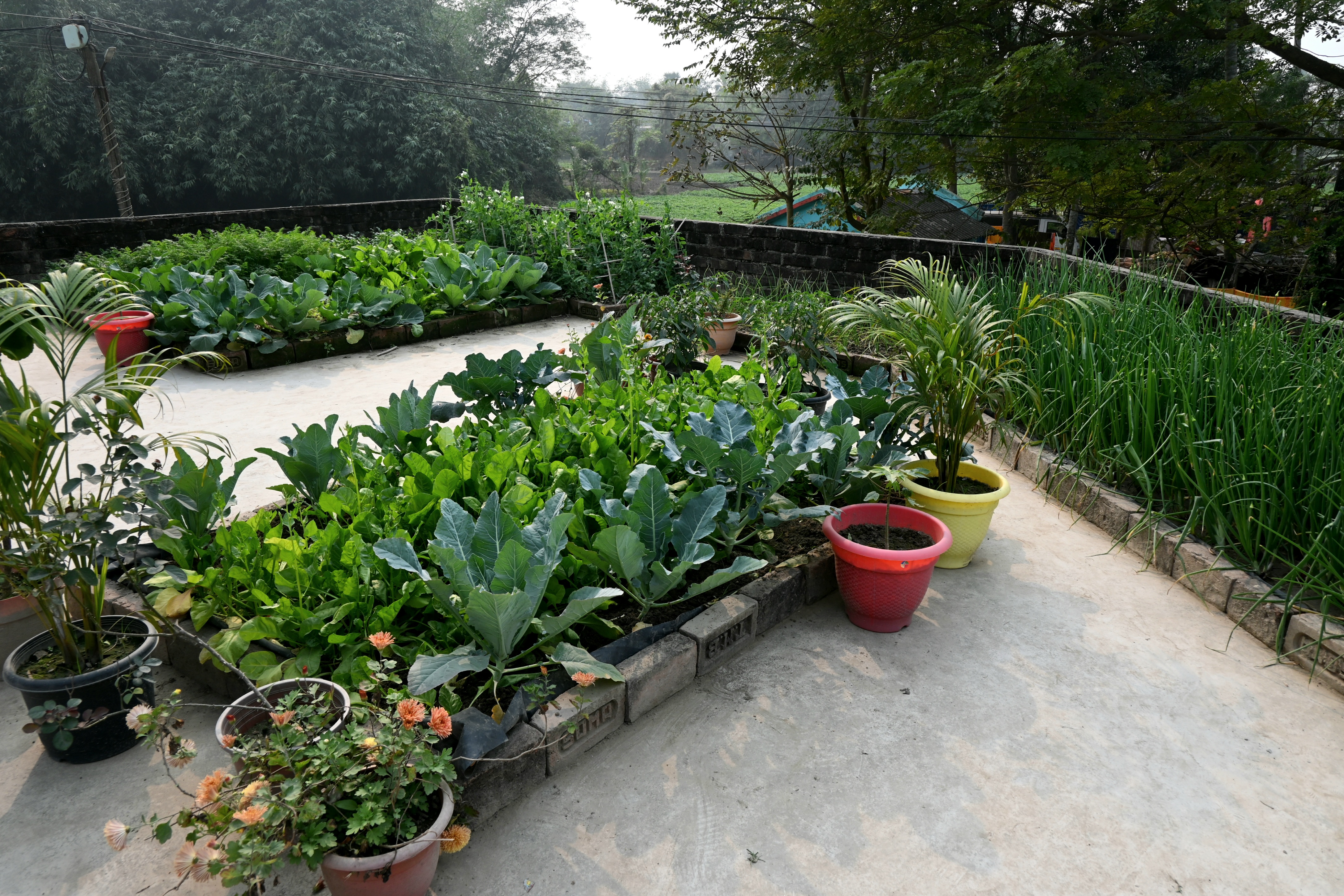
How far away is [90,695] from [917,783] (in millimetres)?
2167

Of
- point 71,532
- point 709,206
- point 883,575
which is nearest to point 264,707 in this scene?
point 71,532

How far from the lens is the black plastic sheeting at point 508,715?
1882 mm

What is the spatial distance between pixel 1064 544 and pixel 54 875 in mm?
3486

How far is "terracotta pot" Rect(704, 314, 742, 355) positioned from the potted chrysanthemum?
15.5 feet

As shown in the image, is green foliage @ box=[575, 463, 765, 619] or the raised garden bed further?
the raised garden bed

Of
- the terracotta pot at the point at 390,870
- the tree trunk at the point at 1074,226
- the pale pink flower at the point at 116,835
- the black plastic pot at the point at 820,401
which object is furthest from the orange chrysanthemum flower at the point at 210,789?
the tree trunk at the point at 1074,226

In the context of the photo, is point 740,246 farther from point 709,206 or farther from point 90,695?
point 709,206

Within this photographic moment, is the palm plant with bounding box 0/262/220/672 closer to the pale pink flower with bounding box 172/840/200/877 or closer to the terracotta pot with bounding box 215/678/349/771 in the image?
the terracotta pot with bounding box 215/678/349/771

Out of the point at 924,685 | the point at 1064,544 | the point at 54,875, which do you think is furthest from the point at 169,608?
the point at 1064,544

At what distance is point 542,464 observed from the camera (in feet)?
9.41

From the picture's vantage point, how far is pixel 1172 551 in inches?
123

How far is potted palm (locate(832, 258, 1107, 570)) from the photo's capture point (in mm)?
3131

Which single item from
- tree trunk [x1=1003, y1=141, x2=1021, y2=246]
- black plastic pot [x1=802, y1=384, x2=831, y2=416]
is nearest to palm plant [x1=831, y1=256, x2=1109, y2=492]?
black plastic pot [x1=802, y1=384, x2=831, y2=416]

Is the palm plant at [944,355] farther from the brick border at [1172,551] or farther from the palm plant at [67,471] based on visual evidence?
the palm plant at [67,471]
